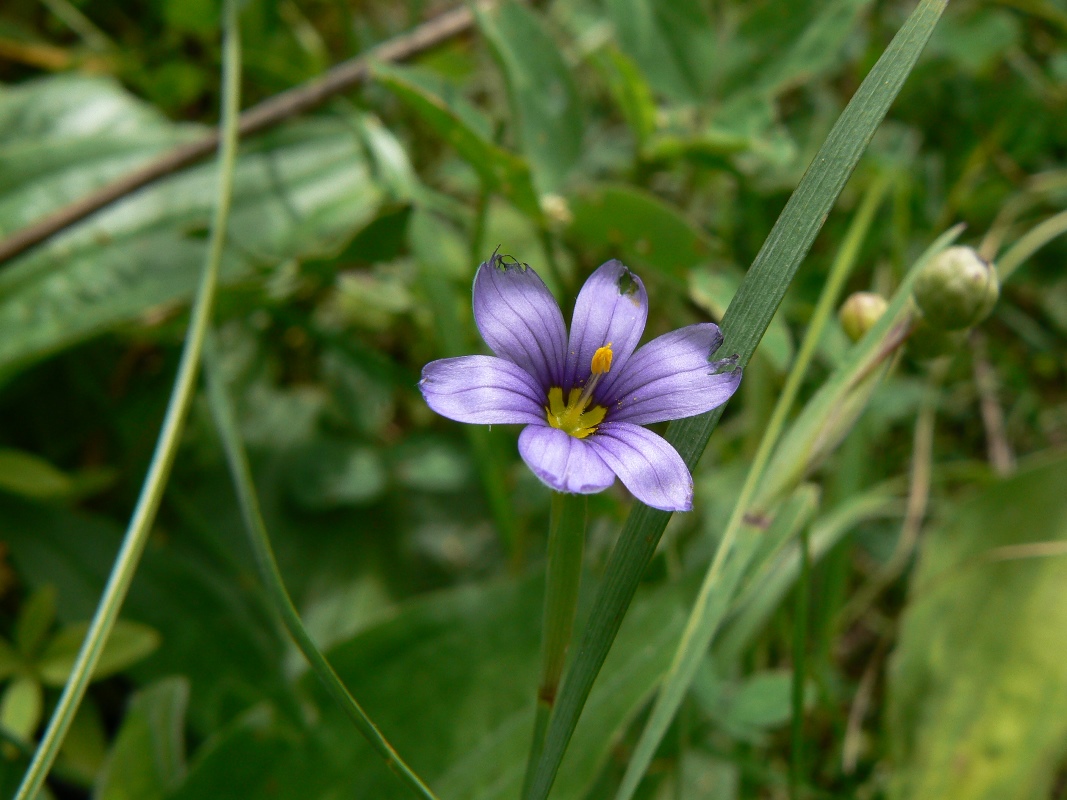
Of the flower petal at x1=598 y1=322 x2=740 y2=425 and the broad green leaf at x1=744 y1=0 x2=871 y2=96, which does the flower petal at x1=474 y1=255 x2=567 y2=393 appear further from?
the broad green leaf at x1=744 y1=0 x2=871 y2=96

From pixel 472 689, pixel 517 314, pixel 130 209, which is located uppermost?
pixel 130 209

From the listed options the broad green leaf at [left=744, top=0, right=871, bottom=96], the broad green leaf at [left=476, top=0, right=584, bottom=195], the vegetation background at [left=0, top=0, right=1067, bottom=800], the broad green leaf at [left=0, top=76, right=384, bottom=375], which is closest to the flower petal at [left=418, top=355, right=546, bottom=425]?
the vegetation background at [left=0, top=0, right=1067, bottom=800]

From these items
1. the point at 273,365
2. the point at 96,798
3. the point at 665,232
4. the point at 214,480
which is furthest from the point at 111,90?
the point at 96,798

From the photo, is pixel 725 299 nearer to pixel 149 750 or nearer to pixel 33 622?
pixel 149 750

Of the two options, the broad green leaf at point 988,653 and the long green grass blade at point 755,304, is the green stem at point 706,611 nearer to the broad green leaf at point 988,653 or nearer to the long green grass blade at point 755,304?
the long green grass blade at point 755,304

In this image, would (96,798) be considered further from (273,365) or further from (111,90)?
(111,90)

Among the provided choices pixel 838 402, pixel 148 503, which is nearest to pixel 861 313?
pixel 838 402
